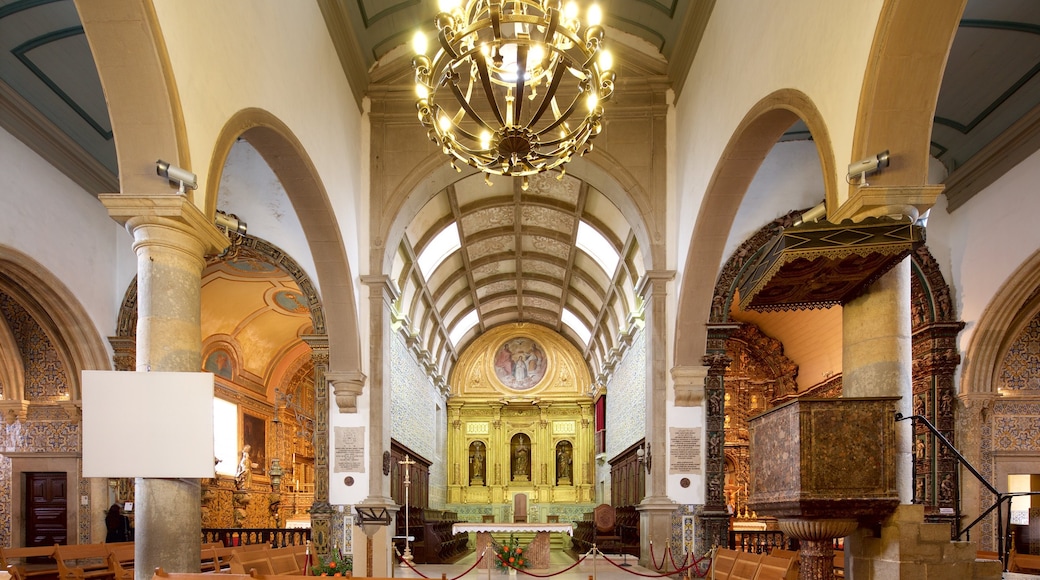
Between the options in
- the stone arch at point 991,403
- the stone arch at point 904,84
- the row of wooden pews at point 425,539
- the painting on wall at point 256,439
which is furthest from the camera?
the painting on wall at point 256,439

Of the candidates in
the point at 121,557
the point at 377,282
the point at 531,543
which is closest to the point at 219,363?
the point at 377,282

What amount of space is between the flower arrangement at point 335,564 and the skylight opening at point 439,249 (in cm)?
753

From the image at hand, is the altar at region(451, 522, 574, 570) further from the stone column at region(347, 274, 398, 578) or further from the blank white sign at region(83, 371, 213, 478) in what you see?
the blank white sign at region(83, 371, 213, 478)

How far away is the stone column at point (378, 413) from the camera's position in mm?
13459

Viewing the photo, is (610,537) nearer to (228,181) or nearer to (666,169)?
(666,169)

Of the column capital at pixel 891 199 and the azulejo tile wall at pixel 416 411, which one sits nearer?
the column capital at pixel 891 199

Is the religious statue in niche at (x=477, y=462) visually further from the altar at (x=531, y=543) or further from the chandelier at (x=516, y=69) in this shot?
the chandelier at (x=516, y=69)

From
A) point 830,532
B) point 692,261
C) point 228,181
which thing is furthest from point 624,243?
point 830,532

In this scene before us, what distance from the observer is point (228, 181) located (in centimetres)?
1435

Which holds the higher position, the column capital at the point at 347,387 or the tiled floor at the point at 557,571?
the column capital at the point at 347,387

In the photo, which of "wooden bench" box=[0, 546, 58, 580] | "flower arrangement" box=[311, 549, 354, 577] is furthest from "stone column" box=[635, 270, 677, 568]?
"wooden bench" box=[0, 546, 58, 580]

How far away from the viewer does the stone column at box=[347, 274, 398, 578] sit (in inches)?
530

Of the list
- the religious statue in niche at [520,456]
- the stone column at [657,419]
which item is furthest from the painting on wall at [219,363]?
the religious statue in niche at [520,456]

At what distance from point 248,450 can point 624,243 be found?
1057cm
